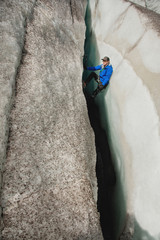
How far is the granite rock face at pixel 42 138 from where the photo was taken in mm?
1800

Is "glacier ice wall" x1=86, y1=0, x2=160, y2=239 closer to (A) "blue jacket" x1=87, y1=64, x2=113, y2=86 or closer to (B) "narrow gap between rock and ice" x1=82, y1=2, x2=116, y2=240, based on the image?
(A) "blue jacket" x1=87, y1=64, x2=113, y2=86

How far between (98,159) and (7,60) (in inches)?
117

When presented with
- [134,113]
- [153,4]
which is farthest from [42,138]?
[153,4]

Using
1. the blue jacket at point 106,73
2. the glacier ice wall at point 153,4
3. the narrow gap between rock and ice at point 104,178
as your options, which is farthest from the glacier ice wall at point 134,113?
the glacier ice wall at point 153,4

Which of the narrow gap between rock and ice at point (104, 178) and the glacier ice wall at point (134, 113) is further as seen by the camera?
the narrow gap between rock and ice at point (104, 178)

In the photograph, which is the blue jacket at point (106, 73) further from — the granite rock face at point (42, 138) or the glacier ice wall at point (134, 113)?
the granite rock face at point (42, 138)

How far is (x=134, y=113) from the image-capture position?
3.18 meters

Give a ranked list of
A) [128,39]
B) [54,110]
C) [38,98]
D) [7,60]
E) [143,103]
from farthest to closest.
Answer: [128,39] → [143,103] → [54,110] → [38,98] → [7,60]

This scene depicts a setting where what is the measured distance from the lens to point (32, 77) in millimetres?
2518

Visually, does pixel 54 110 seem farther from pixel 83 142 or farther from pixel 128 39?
pixel 128 39

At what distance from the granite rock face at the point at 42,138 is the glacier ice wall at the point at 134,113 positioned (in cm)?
84

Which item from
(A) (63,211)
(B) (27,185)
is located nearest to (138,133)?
(A) (63,211)

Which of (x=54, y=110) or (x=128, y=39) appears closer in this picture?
(x=54, y=110)

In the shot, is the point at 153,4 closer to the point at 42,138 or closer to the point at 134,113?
the point at 134,113
